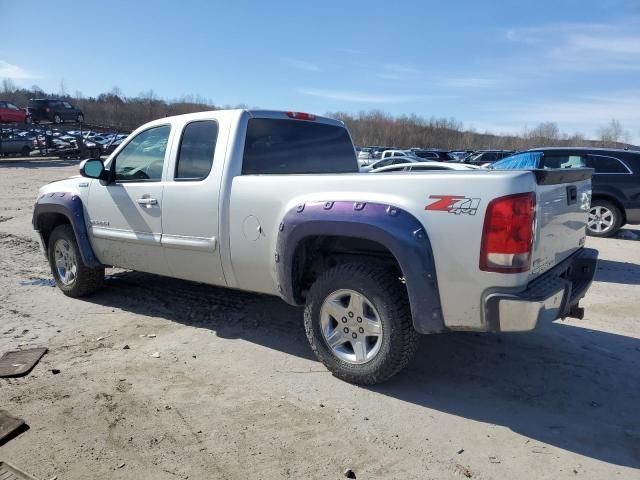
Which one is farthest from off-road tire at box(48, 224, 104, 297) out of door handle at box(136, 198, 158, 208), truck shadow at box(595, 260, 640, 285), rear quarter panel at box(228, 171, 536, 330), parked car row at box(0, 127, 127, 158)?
parked car row at box(0, 127, 127, 158)

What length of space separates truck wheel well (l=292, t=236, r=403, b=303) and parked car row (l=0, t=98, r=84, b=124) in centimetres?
3441

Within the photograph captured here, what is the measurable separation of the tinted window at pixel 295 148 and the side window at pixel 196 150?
34cm

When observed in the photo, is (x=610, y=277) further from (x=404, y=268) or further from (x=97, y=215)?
(x=97, y=215)

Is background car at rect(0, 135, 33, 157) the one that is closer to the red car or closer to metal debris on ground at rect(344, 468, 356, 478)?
the red car

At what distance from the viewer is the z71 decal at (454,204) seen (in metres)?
2.92

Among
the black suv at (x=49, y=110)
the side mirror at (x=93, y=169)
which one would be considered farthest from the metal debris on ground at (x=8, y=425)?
the black suv at (x=49, y=110)

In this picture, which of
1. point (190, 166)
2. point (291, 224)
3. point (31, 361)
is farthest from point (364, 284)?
point (31, 361)

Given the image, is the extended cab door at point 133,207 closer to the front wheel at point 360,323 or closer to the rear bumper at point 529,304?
the front wheel at point 360,323

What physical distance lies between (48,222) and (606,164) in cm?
1038

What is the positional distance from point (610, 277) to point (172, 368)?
6.25 meters

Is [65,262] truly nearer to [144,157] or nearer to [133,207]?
[133,207]

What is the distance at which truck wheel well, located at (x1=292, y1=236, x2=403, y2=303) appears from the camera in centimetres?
364

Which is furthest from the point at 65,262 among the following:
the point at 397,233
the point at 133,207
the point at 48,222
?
the point at 397,233

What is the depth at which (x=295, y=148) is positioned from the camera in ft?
15.5
